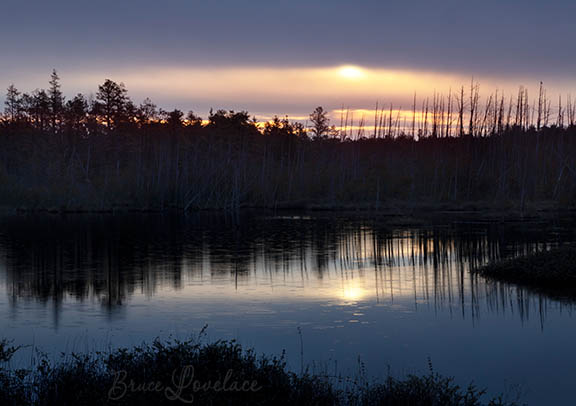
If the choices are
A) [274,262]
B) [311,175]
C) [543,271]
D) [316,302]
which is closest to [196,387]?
[316,302]

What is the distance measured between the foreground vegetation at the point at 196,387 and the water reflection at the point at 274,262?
29.4 ft

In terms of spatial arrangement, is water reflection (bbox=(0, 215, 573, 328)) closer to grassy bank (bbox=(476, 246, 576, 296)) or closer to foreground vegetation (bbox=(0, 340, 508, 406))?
grassy bank (bbox=(476, 246, 576, 296))

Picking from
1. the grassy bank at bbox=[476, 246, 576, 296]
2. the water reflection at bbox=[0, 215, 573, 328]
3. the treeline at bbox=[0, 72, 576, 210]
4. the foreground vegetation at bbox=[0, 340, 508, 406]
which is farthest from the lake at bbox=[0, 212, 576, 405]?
the treeline at bbox=[0, 72, 576, 210]

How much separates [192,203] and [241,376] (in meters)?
65.6

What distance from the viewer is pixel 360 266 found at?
30.0 m

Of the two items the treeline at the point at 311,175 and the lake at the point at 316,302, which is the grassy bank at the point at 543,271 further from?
the treeline at the point at 311,175

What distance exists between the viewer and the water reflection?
22359mm

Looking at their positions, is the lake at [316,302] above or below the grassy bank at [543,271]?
below

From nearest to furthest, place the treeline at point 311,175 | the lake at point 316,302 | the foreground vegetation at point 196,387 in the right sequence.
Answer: the foreground vegetation at point 196,387 → the lake at point 316,302 → the treeline at point 311,175

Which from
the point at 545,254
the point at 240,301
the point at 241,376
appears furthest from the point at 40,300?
the point at 545,254

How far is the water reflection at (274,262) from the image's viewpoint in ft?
73.4

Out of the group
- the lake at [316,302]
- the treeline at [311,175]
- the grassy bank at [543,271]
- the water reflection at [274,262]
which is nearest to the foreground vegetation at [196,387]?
the lake at [316,302]

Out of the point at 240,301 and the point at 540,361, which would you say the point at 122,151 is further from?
the point at 540,361

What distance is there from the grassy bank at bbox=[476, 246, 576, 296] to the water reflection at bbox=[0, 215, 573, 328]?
1.14m
